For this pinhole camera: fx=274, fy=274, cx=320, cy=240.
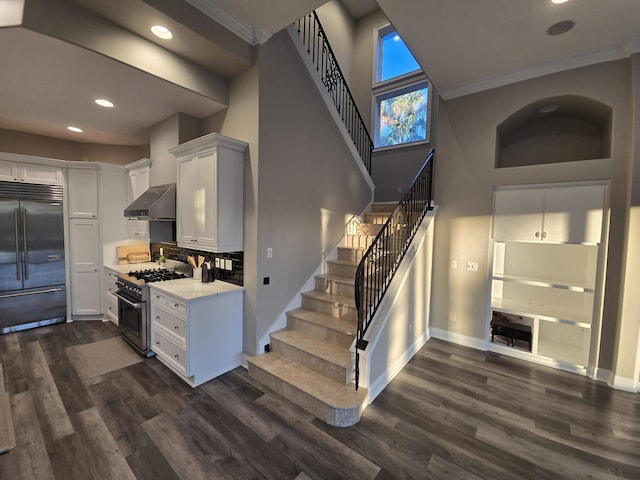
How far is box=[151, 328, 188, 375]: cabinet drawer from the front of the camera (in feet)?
9.70

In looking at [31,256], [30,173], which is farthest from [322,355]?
[30,173]

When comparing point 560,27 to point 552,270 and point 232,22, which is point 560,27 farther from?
point 232,22

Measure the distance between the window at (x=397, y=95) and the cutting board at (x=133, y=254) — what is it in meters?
5.50

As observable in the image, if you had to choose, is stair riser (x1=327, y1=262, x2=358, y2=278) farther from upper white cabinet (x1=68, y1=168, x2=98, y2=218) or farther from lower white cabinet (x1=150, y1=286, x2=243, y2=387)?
upper white cabinet (x1=68, y1=168, x2=98, y2=218)

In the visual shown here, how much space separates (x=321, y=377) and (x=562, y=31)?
429 centimetres

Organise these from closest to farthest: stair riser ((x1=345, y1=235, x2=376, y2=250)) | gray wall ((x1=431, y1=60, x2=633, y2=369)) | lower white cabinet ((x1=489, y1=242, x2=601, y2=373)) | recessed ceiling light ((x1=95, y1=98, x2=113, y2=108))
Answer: gray wall ((x1=431, y1=60, x2=633, y2=369)) → lower white cabinet ((x1=489, y1=242, x2=601, y2=373)) → recessed ceiling light ((x1=95, y1=98, x2=113, y2=108)) → stair riser ((x1=345, y1=235, x2=376, y2=250))

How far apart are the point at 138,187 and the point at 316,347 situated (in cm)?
416

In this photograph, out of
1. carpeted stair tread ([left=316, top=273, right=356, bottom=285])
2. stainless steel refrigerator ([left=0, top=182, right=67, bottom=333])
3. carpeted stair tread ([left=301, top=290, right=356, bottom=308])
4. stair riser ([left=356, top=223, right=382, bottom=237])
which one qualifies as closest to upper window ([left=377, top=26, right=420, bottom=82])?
stair riser ([left=356, top=223, right=382, bottom=237])

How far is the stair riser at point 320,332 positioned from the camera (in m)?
3.12

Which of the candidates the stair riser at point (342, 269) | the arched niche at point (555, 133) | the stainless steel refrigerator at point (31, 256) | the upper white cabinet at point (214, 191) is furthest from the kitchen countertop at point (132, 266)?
the arched niche at point (555, 133)

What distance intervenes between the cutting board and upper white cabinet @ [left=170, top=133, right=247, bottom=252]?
2.24 metres

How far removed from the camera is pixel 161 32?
8.54 feet

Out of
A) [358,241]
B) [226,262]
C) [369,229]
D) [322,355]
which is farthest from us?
[369,229]

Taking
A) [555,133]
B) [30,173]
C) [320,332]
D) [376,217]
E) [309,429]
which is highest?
[555,133]
